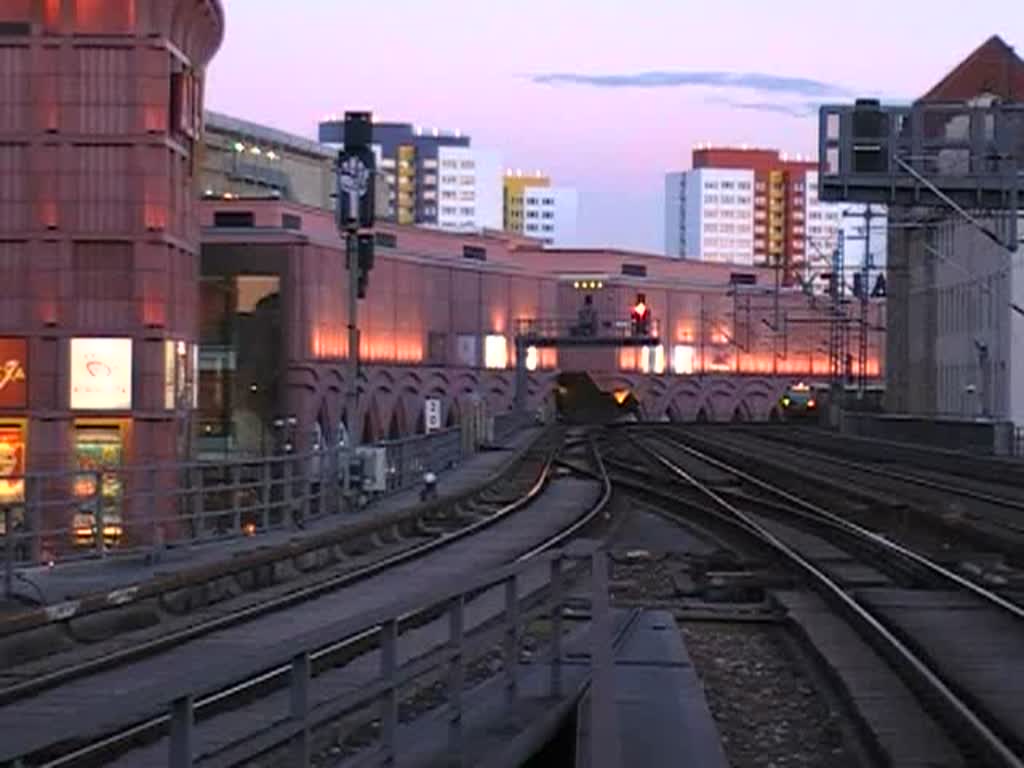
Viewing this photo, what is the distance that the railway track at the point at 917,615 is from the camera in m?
13.5

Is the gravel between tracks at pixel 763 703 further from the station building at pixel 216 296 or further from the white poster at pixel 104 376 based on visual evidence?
the white poster at pixel 104 376

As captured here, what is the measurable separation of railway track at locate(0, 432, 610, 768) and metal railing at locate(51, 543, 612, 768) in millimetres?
144

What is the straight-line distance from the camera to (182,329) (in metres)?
63.1

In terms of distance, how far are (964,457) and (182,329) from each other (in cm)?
2596

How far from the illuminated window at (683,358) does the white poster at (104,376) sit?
93063 millimetres

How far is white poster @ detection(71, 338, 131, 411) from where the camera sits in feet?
193

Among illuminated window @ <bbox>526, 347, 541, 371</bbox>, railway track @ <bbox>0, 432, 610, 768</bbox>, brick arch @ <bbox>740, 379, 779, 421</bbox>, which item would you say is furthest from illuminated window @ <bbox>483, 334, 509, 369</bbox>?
railway track @ <bbox>0, 432, 610, 768</bbox>

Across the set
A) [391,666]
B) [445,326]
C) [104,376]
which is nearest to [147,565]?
[391,666]

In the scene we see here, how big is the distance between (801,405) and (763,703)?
118675 millimetres

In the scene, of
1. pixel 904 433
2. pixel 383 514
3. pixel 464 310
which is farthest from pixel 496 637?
pixel 464 310

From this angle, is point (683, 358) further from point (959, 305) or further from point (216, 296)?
point (216, 296)

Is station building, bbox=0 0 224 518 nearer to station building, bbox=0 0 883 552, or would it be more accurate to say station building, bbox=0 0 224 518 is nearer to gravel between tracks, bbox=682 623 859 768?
station building, bbox=0 0 883 552

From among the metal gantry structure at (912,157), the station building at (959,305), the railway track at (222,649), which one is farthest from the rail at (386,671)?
the station building at (959,305)

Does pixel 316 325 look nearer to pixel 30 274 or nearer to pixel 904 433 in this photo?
pixel 904 433
